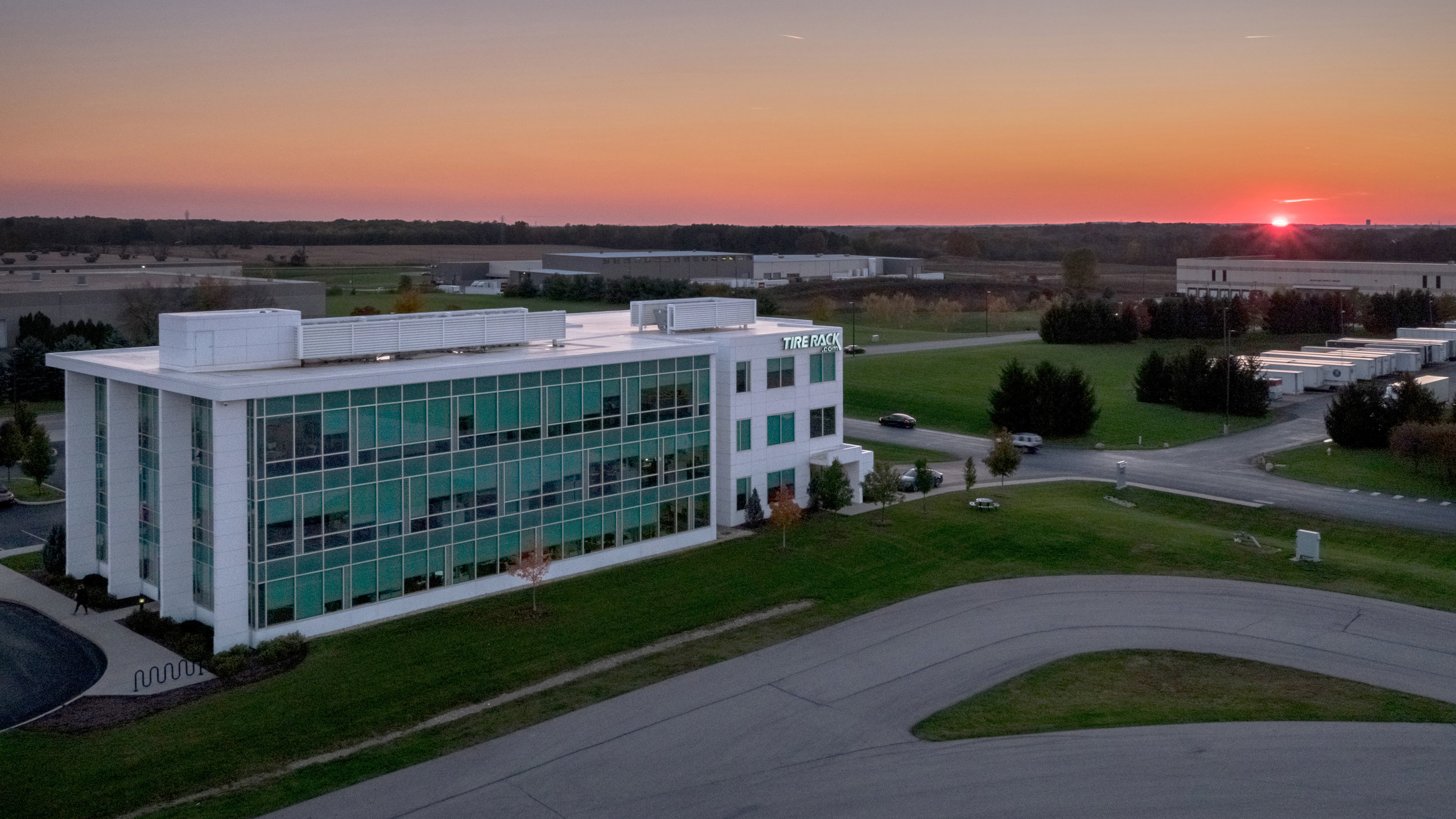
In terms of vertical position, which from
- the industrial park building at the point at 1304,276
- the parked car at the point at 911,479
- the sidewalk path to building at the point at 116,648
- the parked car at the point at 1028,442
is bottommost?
the sidewalk path to building at the point at 116,648

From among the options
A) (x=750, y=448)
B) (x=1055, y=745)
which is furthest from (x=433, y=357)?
(x=1055, y=745)

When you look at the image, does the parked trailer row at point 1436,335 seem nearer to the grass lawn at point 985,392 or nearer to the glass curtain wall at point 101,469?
the grass lawn at point 985,392

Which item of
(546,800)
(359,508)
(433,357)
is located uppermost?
(433,357)

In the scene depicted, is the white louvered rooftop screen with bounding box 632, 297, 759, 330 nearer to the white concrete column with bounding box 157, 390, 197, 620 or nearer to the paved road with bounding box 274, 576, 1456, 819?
the paved road with bounding box 274, 576, 1456, 819

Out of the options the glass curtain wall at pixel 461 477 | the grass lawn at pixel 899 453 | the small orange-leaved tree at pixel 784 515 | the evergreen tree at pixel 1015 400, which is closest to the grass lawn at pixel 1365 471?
the evergreen tree at pixel 1015 400

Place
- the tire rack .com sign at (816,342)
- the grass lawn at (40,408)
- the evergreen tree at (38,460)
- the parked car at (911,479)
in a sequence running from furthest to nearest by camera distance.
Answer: the grass lawn at (40,408) → the parked car at (911,479) → the evergreen tree at (38,460) → the tire rack .com sign at (816,342)

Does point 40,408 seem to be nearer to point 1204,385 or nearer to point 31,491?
point 31,491

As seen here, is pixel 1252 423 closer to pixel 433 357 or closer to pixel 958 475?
pixel 958 475
